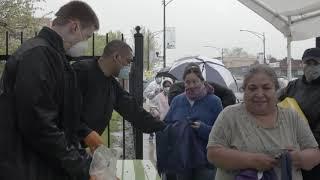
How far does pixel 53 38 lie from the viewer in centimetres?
280

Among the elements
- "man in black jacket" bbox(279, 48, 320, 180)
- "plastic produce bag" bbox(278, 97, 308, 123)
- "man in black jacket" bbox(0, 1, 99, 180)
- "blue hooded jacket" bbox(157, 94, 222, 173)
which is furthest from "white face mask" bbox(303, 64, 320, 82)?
"man in black jacket" bbox(0, 1, 99, 180)

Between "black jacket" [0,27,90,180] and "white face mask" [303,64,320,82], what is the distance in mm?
2298

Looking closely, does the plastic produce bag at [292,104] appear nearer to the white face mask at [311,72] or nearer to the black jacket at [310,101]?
the black jacket at [310,101]

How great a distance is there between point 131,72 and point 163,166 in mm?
1026

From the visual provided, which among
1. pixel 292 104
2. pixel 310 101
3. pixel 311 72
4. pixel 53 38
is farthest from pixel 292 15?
pixel 53 38

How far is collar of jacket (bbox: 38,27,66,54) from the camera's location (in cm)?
278

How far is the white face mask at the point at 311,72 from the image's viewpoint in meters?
4.19

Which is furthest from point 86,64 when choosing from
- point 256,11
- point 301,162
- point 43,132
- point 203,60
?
point 203,60

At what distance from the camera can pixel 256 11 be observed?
266 inches

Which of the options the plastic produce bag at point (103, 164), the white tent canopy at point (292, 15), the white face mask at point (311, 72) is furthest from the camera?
the white tent canopy at point (292, 15)

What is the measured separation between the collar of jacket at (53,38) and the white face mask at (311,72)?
2.28 meters

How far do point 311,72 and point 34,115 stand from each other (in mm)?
2554

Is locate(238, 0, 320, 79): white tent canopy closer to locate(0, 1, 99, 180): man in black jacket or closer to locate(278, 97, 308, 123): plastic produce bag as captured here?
locate(278, 97, 308, 123): plastic produce bag

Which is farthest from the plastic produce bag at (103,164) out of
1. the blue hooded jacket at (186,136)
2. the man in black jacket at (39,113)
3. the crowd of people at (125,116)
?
the blue hooded jacket at (186,136)
